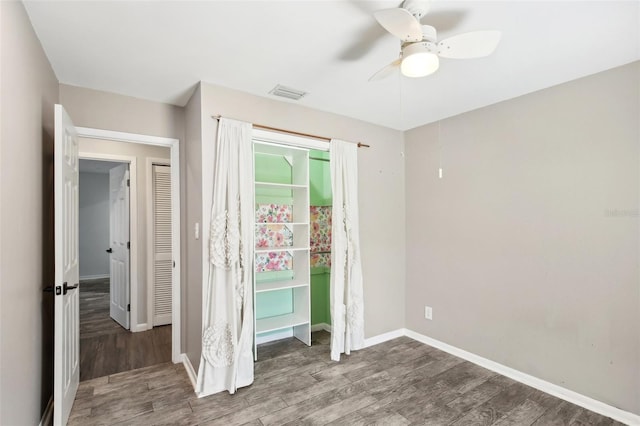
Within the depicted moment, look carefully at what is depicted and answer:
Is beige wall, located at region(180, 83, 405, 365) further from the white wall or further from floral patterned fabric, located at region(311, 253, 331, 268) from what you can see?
the white wall

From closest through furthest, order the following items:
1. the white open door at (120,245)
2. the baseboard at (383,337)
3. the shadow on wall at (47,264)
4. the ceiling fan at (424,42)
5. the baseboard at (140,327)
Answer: the ceiling fan at (424,42) < the shadow on wall at (47,264) < the baseboard at (383,337) < the baseboard at (140,327) < the white open door at (120,245)

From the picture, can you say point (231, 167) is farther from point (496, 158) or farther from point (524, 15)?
point (496, 158)

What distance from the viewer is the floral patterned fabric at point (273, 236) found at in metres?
3.52

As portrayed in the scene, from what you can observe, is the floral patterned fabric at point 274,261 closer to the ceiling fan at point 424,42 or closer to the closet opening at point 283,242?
the closet opening at point 283,242

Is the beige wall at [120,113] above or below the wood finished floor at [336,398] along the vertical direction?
above

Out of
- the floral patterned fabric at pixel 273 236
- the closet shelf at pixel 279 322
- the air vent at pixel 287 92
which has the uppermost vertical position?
the air vent at pixel 287 92

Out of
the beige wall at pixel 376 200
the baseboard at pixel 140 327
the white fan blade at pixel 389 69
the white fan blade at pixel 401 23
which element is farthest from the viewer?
the baseboard at pixel 140 327

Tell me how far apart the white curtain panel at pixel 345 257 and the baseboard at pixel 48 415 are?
2.18 m

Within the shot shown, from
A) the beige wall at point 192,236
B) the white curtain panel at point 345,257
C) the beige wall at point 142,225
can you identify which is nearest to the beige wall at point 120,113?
the beige wall at point 192,236

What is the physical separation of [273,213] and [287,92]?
1374 mm

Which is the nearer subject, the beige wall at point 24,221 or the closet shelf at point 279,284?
the beige wall at point 24,221

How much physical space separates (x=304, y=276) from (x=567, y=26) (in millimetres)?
2916

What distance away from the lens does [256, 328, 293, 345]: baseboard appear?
355cm

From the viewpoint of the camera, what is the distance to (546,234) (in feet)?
8.53
